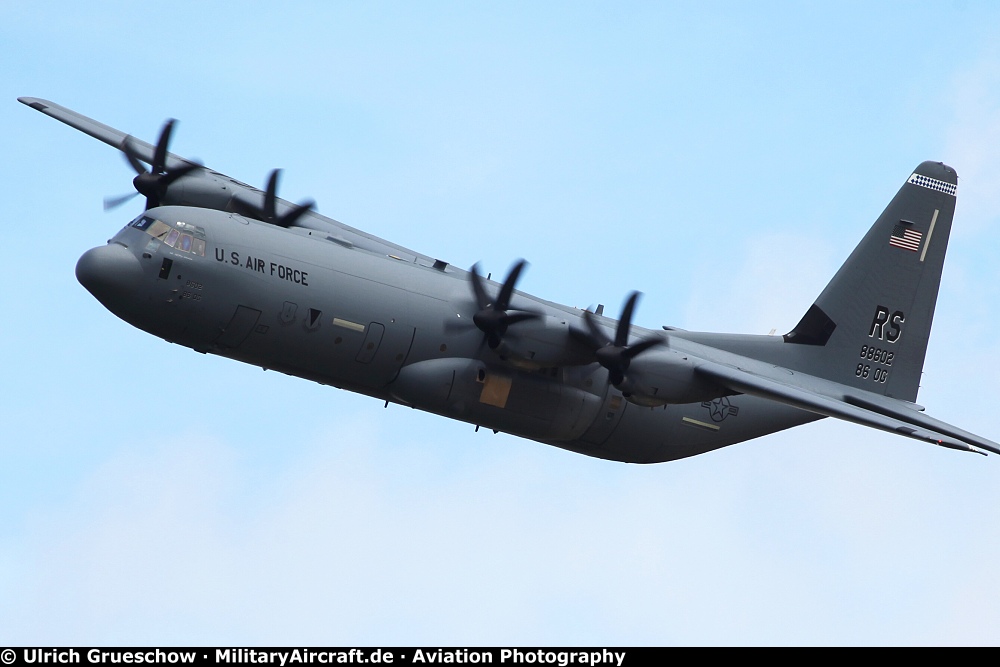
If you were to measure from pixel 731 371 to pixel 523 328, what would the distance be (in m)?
4.77

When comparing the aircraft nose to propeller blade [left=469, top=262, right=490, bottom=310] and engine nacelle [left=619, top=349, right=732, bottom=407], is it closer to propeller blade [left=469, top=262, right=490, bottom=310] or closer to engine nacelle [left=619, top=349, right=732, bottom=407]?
propeller blade [left=469, top=262, right=490, bottom=310]

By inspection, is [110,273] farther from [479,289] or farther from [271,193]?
[479,289]

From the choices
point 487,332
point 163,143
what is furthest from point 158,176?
point 487,332

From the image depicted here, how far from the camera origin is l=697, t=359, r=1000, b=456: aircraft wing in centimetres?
2806

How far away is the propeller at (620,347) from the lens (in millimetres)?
27969

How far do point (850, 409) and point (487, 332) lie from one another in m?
8.12

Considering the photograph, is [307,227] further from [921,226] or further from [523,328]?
[921,226]

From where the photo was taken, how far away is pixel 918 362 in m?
35.2

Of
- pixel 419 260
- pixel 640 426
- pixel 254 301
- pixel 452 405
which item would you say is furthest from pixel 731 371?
pixel 254 301

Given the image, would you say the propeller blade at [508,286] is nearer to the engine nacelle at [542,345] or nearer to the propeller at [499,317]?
the propeller at [499,317]

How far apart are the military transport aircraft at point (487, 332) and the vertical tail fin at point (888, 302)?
0.05 metres

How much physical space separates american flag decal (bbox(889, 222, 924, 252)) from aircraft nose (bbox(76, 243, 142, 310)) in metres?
20.1

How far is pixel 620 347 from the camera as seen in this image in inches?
1109

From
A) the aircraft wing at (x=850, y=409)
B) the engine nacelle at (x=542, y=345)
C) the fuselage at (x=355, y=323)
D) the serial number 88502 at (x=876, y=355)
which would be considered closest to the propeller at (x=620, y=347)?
the engine nacelle at (x=542, y=345)
